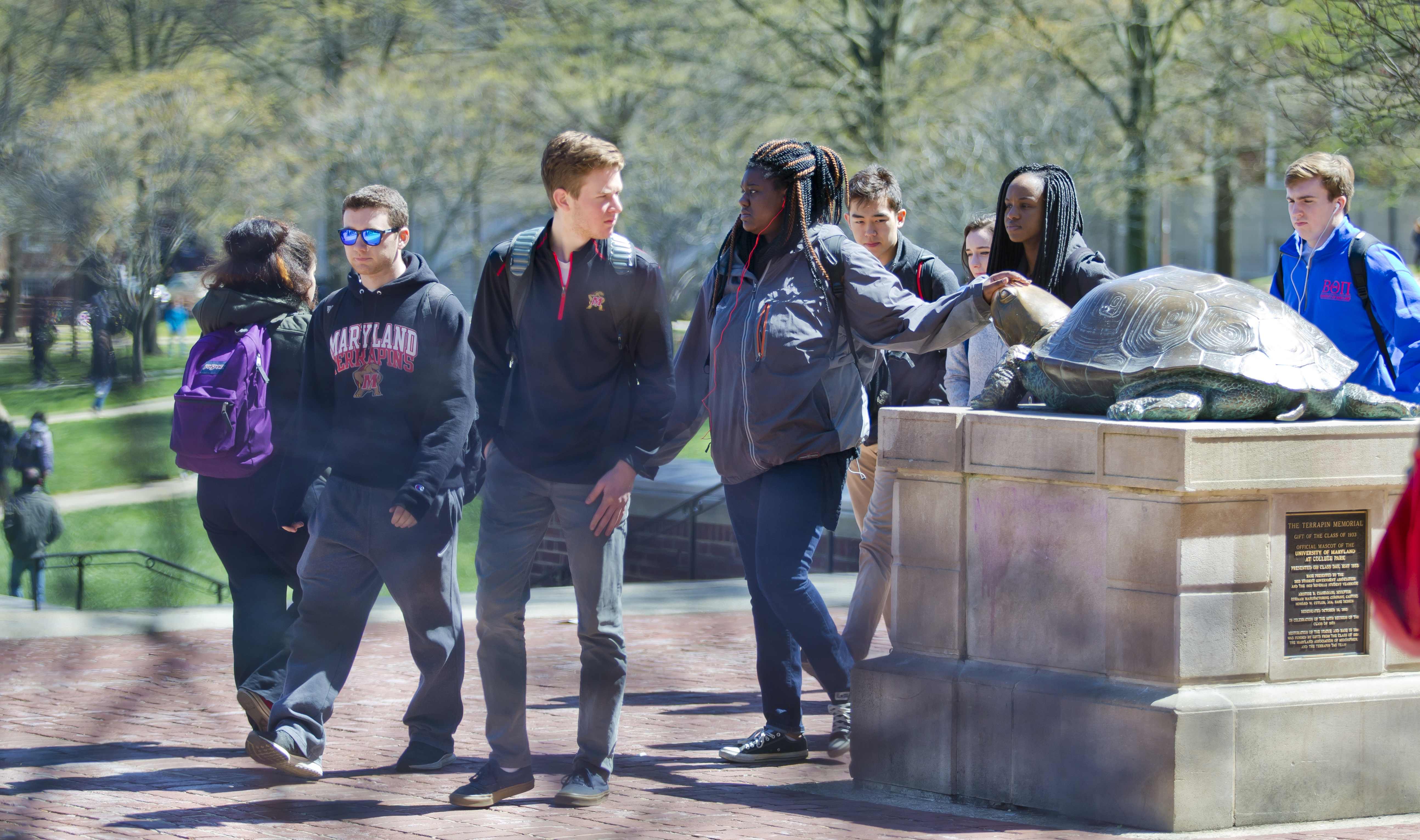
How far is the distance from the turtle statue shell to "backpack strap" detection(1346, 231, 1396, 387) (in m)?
1.05

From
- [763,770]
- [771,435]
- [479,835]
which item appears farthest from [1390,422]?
[479,835]

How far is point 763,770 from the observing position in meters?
4.83

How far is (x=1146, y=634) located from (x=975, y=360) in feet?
5.39

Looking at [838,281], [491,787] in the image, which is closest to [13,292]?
[491,787]

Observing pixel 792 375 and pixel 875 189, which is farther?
pixel 875 189

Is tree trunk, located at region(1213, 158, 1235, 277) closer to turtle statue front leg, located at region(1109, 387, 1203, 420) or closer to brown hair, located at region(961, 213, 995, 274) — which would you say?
brown hair, located at region(961, 213, 995, 274)

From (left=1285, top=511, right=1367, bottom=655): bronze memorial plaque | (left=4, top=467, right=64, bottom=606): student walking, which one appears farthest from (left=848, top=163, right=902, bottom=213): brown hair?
(left=4, top=467, right=64, bottom=606): student walking

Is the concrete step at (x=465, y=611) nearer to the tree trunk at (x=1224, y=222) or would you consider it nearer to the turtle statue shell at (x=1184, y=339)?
the turtle statue shell at (x=1184, y=339)

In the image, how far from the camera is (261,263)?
17.5 feet

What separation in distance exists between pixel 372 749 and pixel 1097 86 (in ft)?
62.5

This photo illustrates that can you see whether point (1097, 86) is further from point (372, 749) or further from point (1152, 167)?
point (372, 749)

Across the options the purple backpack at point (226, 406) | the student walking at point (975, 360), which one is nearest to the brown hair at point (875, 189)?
the student walking at point (975, 360)

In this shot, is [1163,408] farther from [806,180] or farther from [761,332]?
[806,180]

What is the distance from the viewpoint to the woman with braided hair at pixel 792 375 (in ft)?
15.0
